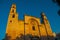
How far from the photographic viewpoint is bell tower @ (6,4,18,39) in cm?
2195

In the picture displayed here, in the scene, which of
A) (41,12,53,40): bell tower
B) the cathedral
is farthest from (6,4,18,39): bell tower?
(41,12,53,40): bell tower

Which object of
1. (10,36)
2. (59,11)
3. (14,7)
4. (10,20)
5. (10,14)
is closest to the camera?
(59,11)

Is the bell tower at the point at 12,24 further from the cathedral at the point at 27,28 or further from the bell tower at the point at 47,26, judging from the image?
the bell tower at the point at 47,26

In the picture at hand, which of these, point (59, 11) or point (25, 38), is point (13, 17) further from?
point (59, 11)

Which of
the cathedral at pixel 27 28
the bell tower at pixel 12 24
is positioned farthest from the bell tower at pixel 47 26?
the bell tower at pixel 12 24

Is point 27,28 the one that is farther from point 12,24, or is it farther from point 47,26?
point 47,26

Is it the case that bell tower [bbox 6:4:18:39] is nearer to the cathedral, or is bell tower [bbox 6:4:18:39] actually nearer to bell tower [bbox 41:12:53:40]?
the cathedral

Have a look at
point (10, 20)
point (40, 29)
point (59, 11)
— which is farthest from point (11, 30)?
point (59, 11)

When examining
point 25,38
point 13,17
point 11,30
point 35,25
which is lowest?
point 25,38

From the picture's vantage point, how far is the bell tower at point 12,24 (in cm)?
2195

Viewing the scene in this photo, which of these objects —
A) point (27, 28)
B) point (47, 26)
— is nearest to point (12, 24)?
point (27, 28)

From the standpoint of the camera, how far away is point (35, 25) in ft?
87.3

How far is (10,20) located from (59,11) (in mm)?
15168

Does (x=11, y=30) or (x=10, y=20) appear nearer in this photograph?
(x=11, y=30)
